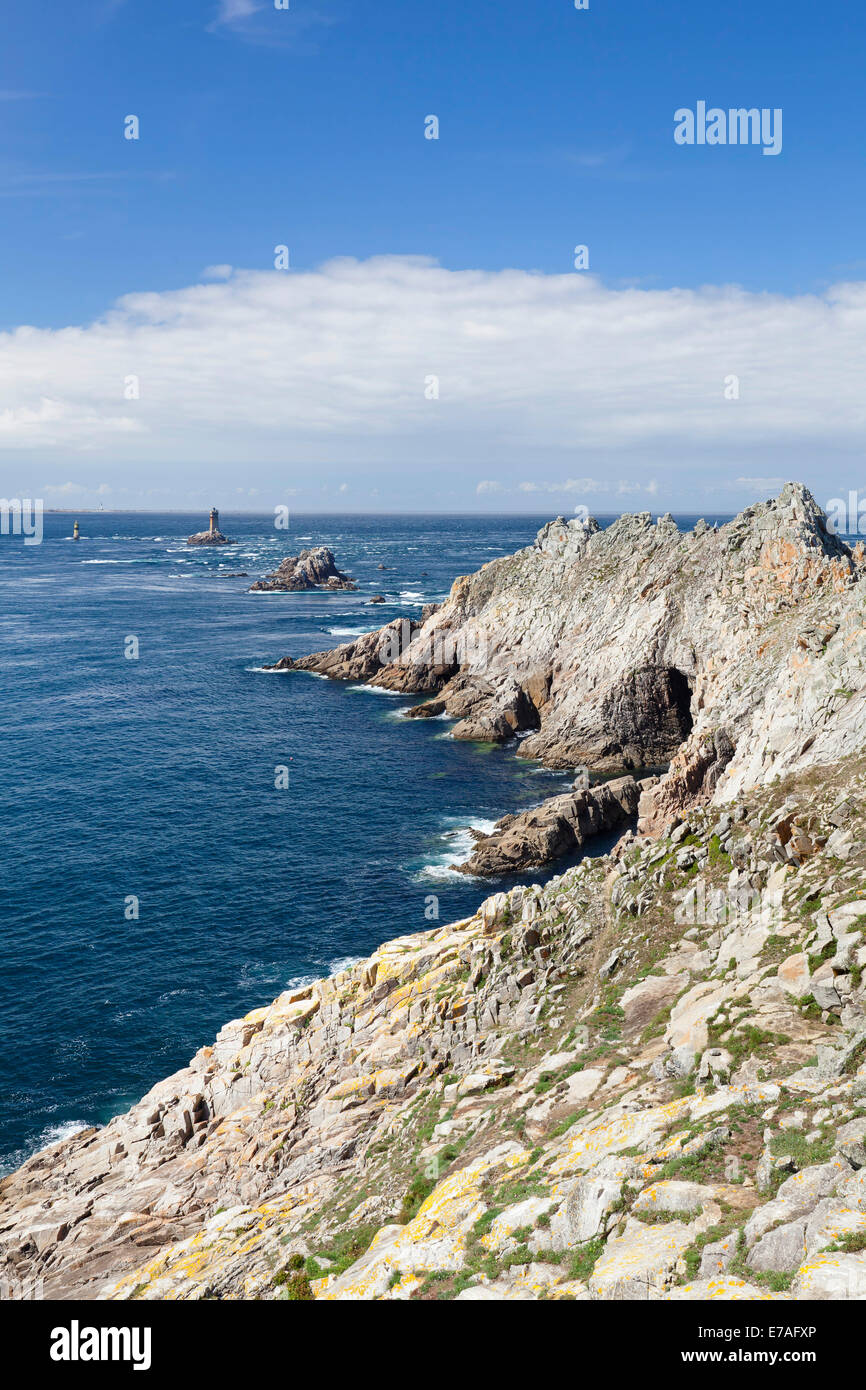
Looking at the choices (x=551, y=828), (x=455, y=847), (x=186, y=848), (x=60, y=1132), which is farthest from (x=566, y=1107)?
(x=186, y=848)

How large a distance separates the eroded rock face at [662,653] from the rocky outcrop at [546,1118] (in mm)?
15026

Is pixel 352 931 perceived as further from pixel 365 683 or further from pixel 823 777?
pixel 365 683

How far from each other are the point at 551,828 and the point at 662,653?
100 feet

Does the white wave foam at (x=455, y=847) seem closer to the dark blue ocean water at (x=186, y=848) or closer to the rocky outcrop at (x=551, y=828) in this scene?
the dark blue ocean water at (x=186, y=848)

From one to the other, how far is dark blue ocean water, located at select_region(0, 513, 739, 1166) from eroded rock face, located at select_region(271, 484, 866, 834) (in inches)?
313

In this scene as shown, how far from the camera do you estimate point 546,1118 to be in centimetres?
2047

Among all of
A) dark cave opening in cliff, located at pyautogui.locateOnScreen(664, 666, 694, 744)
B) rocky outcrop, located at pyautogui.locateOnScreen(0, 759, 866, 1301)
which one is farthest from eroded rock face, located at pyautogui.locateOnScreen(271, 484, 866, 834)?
rocky outcrop, located at pyautogui.locateOnScreen(0, 759, 866, 1301)

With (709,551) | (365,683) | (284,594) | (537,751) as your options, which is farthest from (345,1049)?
(284,594)

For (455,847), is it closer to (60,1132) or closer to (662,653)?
(662,653)

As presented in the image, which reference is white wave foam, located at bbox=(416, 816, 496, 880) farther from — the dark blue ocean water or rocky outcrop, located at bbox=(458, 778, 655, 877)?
rocky outcrop, located at bbox=(458, 778, 655, 877)

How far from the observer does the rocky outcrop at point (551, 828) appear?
61978mm

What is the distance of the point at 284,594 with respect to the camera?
198750 millimetres

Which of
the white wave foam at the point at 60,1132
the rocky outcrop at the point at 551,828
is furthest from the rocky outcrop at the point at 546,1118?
the rocky outcrop at the point at 551,828

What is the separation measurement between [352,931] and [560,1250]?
4070cm
